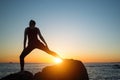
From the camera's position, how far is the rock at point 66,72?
12.1 m

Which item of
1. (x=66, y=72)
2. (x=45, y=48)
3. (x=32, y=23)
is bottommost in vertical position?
(x=66, y=72)

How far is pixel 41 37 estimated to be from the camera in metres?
12.2

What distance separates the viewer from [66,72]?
12.2 m

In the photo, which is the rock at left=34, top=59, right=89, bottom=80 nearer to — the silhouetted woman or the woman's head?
the silhouetted woman

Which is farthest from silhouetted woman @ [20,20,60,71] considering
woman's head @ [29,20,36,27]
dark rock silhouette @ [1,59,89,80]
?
dark rock silhouette @ [1,59,89,80]

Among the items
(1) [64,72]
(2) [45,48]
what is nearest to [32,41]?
(2) [45,48]

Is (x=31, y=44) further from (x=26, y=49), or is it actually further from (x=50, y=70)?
(x=50, y=70)

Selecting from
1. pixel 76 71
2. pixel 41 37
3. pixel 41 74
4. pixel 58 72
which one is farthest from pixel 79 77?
pixel 41 37

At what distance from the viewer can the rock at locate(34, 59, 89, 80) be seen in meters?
12.1

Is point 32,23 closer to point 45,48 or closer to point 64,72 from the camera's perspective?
point 45,48

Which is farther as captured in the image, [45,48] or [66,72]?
[66,72]

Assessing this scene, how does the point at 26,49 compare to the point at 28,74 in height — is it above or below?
above

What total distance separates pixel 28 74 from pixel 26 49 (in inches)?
69.3

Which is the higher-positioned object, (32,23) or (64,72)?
(32,23)
